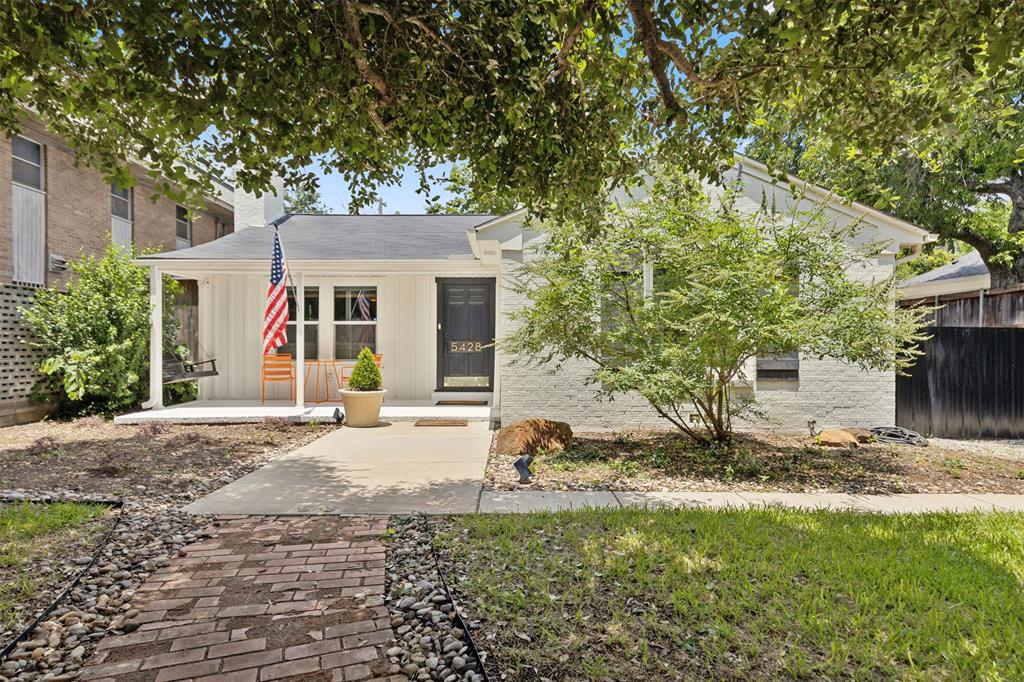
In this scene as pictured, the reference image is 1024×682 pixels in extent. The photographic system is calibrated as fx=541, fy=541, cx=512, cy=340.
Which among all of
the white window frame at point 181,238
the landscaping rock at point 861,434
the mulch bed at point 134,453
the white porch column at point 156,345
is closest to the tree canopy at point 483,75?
the mulch bed at point 134,453

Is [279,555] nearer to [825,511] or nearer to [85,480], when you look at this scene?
[85,480]

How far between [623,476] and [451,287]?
19.9ft

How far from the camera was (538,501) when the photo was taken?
16.2 feet

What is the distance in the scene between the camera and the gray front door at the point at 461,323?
1084 centimetres

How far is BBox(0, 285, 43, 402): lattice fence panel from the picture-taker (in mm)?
8820

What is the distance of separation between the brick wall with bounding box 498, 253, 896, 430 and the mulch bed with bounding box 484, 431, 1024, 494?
83 centimetres

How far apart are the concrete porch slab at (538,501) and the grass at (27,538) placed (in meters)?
2.95

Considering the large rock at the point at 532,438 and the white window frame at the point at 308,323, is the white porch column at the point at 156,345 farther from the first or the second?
the large rock at the point at 532,438

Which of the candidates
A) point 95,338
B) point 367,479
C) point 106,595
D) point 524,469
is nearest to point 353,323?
point 95,338

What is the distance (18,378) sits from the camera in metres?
9.05

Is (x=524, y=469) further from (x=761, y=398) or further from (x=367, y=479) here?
(x=761, y=398)

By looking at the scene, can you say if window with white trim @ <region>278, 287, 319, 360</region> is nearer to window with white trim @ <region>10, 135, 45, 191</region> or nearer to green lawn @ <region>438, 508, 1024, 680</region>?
window with white trim @ <region>10, 135, 45, 191</region>

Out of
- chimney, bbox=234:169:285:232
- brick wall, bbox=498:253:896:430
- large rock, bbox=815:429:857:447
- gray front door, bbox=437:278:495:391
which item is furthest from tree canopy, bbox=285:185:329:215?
large rock, bbox=815:429:857:447

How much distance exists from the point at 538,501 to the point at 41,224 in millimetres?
12451
